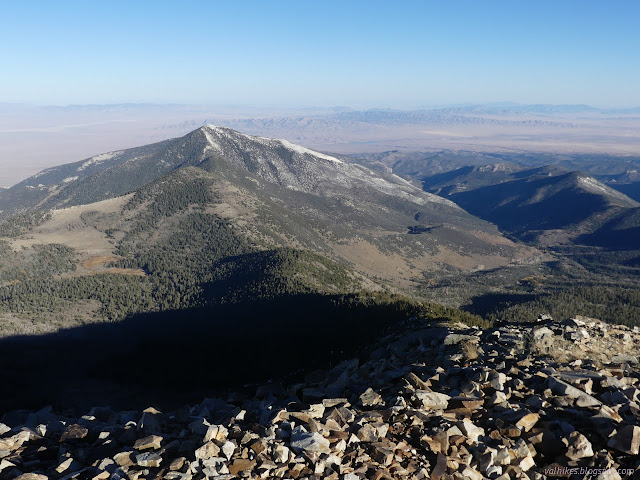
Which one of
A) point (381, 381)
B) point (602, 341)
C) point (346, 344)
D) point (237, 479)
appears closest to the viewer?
point (237, 479)

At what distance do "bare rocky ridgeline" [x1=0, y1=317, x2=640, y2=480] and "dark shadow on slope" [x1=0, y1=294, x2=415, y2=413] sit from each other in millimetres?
33339

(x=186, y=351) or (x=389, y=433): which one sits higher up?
(x=389, y=433)

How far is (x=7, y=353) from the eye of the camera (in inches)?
3233

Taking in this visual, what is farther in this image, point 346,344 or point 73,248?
point 73,248

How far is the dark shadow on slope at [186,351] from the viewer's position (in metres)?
64.9

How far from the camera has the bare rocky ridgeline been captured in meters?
15.8

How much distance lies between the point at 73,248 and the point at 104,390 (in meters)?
108

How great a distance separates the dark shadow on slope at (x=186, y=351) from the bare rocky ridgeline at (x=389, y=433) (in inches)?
1313

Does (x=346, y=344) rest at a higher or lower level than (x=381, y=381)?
lower

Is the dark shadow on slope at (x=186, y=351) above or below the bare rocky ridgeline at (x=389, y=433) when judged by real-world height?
below

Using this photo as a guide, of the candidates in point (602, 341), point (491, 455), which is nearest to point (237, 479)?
point (491, 455)

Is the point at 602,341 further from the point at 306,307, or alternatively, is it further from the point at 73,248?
the point at 73,248

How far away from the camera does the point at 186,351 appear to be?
8569 centimetres

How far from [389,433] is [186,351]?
75777 millimetres
